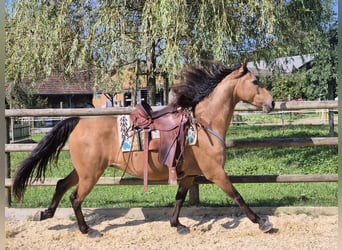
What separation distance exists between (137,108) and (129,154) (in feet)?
1.75

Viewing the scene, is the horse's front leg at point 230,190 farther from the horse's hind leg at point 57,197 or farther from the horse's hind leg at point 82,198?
the horse's hind leg at point 57,197

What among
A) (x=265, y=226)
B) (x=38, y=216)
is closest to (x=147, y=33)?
(x=38, y=216)

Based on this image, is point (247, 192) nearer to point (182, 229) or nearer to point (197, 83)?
point (182, 229)

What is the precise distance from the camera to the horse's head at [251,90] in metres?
4.21

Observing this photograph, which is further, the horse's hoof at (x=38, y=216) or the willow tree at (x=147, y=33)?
the willow tree at (x=147, y=33)

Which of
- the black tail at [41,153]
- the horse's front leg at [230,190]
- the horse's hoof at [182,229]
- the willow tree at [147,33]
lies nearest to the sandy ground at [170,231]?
the horse's hoof at [182,229]

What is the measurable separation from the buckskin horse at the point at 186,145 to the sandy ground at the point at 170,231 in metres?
0.20

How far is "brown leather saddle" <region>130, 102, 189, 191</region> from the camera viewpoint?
4195 millimetres

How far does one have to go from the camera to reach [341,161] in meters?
1.31

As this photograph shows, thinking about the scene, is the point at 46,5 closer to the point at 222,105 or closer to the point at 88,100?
the point at 222,105

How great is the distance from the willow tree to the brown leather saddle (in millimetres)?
3458

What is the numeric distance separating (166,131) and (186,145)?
0.27m

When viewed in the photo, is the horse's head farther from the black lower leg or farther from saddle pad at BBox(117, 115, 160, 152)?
the black lower leg

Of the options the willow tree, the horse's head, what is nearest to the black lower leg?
the horse's head
